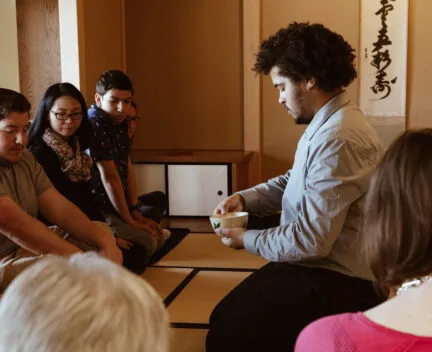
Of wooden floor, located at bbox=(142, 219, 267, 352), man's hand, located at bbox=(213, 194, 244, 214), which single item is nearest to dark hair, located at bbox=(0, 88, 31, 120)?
man's hand, located at bbox=(213, 194, 244, 214)

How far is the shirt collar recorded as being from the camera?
1845 millimetres

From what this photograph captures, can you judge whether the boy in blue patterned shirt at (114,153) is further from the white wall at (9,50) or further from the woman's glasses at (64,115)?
the white wall at (9,50)

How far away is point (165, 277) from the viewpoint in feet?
9.98

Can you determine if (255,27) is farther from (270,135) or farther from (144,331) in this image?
(144,331)

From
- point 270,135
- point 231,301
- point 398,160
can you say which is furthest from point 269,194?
point 270,135

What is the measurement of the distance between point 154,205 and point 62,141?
1.31 meters

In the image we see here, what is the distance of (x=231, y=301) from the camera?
6.48ft

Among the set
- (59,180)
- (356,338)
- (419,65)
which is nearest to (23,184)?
(59,180)

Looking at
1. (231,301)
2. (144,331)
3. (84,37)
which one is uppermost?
(84,37)

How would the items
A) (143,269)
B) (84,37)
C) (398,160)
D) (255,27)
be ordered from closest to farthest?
(398,160), (143,269), (84,37), (255,27)

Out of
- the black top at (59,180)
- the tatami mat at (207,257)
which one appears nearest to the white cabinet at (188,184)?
the tatami mat at (207,257)

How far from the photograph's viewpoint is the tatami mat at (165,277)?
2.86m

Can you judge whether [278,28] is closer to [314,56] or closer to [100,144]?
[100,144]

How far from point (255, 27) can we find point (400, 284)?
152 inches
